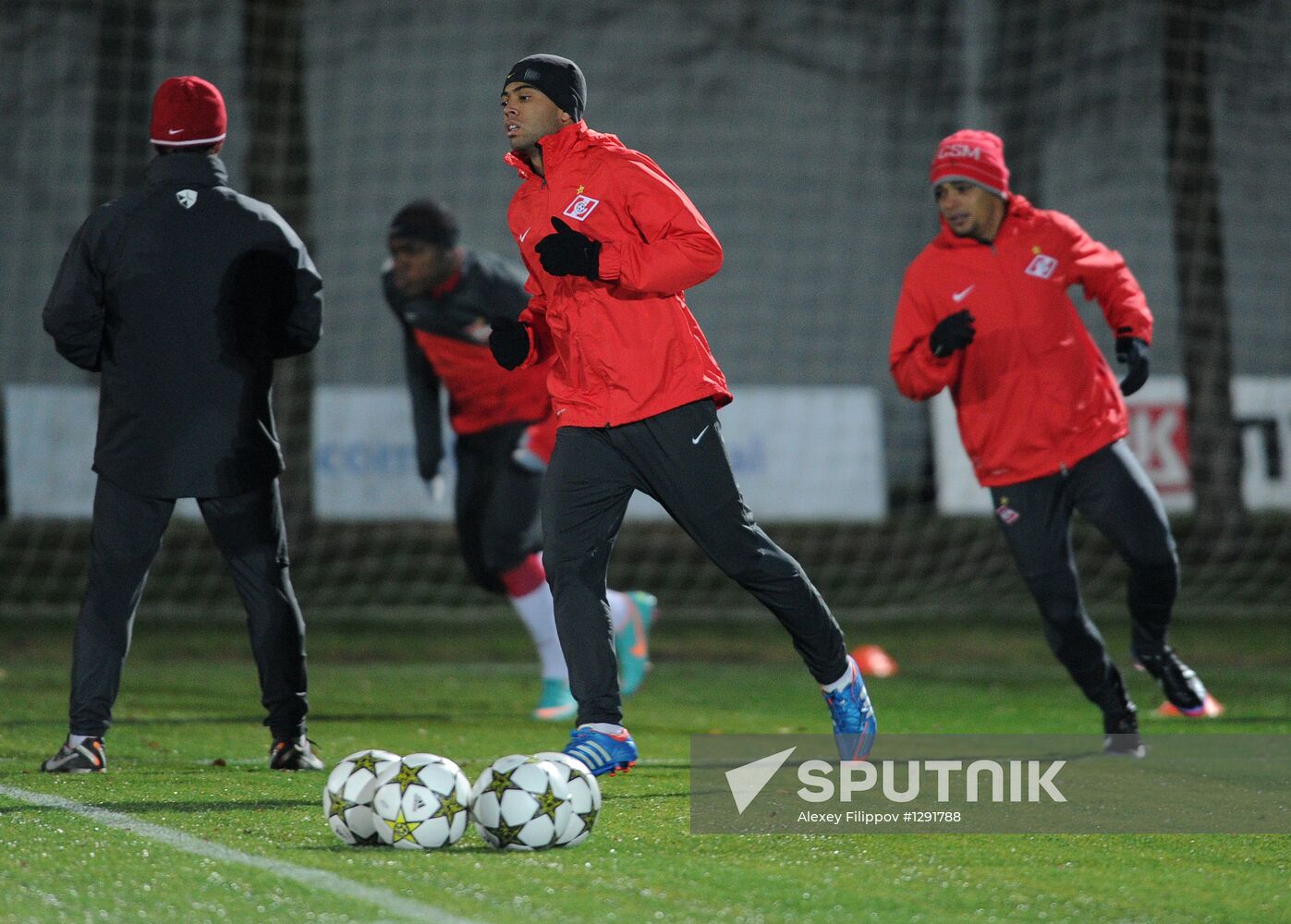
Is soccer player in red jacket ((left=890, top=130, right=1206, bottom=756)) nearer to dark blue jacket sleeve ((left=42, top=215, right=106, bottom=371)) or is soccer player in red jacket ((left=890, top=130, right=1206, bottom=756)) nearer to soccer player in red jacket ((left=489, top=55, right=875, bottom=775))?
soccer player in red jacket ((left=489, top=55, right=875, bottom=775))

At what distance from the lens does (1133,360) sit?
6.30 metres

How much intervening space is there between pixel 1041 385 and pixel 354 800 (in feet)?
10.5

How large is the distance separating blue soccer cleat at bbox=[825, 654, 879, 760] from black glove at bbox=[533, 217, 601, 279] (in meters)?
1.40

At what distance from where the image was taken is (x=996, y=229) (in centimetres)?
639

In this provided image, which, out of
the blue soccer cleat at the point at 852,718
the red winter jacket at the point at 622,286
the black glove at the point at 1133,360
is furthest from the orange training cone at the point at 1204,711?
the red winter jacket at the point at 622,286

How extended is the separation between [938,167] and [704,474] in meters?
2.03

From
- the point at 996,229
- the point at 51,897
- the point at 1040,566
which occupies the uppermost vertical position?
the point at 996,229

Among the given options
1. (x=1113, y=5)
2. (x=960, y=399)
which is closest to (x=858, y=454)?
(x=1113, y=5)

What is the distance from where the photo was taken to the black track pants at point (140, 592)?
17.9 ft

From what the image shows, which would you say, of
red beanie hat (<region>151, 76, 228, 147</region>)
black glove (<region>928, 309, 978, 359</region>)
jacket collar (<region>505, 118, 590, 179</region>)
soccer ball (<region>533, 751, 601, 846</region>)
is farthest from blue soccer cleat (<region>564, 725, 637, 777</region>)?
red beanie hat (<region>151, 76, 228, 147</region>)

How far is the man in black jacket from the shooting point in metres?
5.43

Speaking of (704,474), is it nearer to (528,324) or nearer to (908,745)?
(528,324)

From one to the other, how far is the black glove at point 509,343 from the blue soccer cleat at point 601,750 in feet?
3.39

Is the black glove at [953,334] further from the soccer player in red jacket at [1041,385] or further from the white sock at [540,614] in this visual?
the white sock at [540,614]
